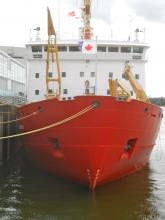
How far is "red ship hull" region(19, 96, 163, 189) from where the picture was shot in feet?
41.7

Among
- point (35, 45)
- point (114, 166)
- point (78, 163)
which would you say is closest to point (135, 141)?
point (114, 166)

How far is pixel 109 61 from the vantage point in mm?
20844

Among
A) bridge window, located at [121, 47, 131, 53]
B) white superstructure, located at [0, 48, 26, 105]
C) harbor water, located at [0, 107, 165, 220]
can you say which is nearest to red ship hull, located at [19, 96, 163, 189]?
harbor water, located at [0, 107, 165, 220]

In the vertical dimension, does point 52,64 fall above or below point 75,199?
above

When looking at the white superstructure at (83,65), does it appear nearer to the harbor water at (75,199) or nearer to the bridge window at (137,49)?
the bridge window at (137,49)

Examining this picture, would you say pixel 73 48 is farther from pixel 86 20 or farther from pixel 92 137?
pixel 92 137

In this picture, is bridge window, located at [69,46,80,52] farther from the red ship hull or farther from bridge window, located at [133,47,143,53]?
the red ship hull

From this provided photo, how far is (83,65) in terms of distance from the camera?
67.5 ft

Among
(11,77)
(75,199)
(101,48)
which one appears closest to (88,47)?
(101,48)

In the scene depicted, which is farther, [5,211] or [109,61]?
[109,61]

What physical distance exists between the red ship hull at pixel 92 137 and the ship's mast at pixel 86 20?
6.06 m

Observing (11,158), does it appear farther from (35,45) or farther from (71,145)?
(71,145)

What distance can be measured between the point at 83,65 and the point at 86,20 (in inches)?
87.8

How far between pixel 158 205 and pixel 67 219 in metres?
3.03
